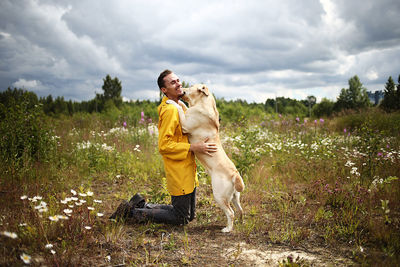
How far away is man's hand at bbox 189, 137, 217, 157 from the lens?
3.49m

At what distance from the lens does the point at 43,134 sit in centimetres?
610

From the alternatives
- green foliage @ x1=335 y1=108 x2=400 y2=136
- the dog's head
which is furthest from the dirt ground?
green foliage @ x1=335 y1=108 x2=400 y2=136

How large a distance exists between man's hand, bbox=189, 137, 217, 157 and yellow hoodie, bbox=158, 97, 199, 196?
83 mm

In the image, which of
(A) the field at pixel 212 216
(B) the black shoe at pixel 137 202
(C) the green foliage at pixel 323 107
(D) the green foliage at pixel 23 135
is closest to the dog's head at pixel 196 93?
(B) the black shoe at pixel 137 202

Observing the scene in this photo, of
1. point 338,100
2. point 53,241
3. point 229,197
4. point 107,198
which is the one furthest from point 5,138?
point 338,100

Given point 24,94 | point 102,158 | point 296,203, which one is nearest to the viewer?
point 296,203

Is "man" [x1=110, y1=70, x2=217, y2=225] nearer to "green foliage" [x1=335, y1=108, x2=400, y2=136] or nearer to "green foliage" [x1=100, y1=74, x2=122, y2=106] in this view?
"green foliage" [x1=335, y1=108, x2=400, y2=136]

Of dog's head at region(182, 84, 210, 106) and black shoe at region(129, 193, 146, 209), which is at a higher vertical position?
dog's head at region(182, 84, 210, 106)

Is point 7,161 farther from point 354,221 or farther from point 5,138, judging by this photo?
point 354,221

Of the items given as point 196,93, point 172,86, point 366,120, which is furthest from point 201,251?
point 366,120

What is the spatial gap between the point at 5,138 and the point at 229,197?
5.02 meters

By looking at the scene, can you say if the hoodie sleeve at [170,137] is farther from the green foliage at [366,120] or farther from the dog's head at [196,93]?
the green foliage at [366,120]

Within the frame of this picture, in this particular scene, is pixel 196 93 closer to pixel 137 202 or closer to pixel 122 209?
pixel 137 202

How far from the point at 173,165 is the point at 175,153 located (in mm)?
198
